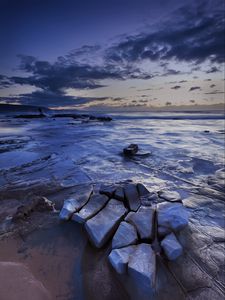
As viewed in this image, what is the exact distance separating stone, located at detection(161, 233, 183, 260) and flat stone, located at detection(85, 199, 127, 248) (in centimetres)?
62

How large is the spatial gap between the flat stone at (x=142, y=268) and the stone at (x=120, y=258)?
0.05 meters

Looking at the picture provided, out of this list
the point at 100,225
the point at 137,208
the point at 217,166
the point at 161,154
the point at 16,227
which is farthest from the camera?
the point at 161,154

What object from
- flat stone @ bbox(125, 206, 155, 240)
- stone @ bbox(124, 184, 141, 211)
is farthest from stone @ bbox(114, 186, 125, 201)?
flat stone @ bbox(125, 206, 155, 240)

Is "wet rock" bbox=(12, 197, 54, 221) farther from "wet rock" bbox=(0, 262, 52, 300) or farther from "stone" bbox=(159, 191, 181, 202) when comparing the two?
"stone" bbox=(159, 191, 181, 202)

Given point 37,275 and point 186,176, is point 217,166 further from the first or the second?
point 37,275

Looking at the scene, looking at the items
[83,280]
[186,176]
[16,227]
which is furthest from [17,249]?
[186,176]

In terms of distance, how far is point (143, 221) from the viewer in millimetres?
2377

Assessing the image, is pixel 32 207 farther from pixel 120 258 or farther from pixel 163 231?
pixel 163 231

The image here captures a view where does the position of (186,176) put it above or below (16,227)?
below

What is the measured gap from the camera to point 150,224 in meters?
2.35

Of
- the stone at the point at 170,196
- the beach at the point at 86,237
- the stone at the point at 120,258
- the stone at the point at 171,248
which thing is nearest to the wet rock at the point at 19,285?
the beach at the point at 86,237

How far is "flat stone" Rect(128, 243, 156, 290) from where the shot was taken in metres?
1.69

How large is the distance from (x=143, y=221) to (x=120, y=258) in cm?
63

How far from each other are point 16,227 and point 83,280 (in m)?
1.25
